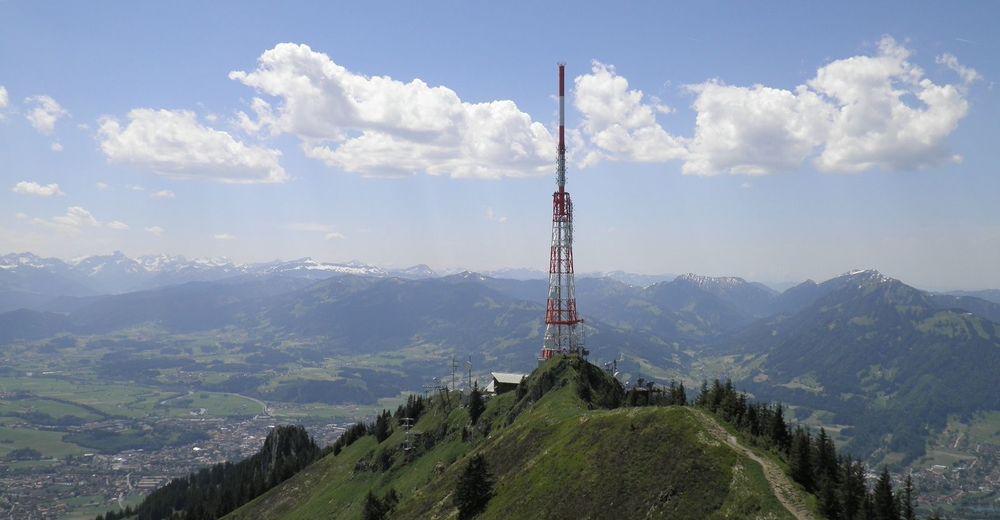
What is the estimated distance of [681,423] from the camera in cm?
7162

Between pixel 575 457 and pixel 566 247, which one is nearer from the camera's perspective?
pixel 575 457

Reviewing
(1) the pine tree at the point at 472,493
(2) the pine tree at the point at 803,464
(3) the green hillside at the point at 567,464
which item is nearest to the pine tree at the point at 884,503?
(2) the pine tree at the point at 803,464

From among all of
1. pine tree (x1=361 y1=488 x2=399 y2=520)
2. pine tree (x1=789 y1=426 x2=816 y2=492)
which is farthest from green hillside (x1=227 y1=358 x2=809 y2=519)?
pine tree (x1=361 y1=488 x2=399 y2=520)

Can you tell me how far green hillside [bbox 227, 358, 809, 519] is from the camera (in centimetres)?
6038

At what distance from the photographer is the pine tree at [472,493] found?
271ft

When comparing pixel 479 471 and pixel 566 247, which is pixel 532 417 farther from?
pixel 566 247

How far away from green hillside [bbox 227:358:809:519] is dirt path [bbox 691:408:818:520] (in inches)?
7.7

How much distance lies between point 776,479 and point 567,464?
25.5m

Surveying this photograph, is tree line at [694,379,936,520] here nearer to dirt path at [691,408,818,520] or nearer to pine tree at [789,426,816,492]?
pine tree at [789,426,816,492]

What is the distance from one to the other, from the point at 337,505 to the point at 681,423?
83.4 metres

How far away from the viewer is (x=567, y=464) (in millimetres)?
77688

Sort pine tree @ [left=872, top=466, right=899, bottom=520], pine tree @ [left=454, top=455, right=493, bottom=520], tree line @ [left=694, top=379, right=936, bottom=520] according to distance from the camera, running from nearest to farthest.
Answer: tree line @ [left=694, top=379, right=936, bottom=520]
pine tree @ [left=872, top=466, right=899, bottom=520]
pine tree @ [left=454, top=455, right=493, bottom=520]

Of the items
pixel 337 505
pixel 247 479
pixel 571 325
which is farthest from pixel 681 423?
pixel 247 479

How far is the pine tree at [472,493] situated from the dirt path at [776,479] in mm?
29361
